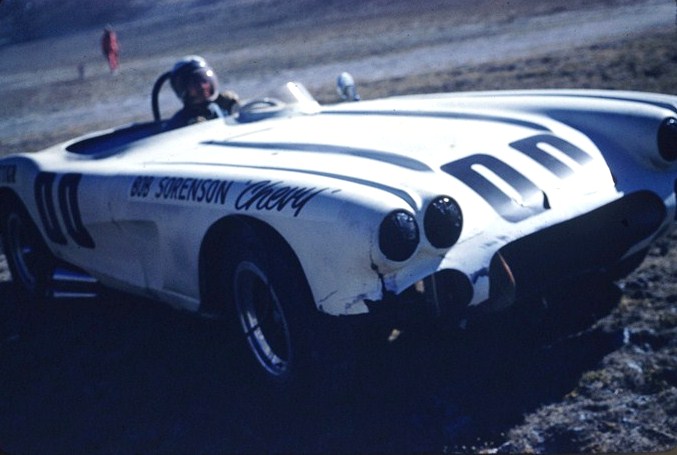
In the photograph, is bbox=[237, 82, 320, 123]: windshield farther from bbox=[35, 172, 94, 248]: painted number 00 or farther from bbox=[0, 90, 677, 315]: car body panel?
bbox=[35, 172, 94, 248]: painted number 00

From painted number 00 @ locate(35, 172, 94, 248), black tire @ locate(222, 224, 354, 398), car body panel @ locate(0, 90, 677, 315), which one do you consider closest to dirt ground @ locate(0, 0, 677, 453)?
black tire @ locate(222, 224, 354, 398)

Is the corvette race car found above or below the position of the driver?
below

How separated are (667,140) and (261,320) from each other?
1.95m

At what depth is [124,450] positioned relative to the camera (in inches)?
138

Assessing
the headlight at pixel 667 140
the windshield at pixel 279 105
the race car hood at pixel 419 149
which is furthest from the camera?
the windshield at pixel 279 105

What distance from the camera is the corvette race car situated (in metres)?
3.20

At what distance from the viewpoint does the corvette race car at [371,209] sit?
3199mm

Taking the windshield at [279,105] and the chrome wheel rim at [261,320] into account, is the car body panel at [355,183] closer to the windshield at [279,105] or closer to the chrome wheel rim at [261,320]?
the windshield at [279,105]

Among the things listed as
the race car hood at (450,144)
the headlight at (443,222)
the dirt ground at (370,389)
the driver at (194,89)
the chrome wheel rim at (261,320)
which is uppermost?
the driver at (194,89)

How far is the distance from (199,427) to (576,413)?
56.9 inches

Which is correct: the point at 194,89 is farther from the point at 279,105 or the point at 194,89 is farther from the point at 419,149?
the point at 419,149

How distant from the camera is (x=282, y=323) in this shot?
141 inches

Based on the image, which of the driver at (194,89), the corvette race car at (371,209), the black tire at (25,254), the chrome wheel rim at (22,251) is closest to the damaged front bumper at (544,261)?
the corvette race car at (371,209)

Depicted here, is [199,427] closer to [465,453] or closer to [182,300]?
[182,300]
